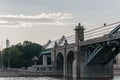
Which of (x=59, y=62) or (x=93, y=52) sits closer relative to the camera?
(x=93, y=52)

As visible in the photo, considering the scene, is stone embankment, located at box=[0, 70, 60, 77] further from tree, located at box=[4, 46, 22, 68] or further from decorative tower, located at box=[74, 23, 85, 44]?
tree, located at box=[4, 46, 22, 68]

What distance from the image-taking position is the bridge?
8919 cm

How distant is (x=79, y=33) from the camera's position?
108m

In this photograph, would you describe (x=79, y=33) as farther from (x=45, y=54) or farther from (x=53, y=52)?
(x=45, y=54)

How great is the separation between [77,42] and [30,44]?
211 ft

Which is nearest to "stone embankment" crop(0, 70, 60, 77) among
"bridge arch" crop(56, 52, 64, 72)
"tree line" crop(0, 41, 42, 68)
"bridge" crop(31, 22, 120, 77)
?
"bridge arch" crop(56, 52, 64, 72)

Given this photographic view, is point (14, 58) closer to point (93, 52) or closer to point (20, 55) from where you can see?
point (20, 55)

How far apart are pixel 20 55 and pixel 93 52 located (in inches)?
2524

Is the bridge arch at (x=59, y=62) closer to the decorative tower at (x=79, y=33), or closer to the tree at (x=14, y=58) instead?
the decorative tower at (x=79, y=33)

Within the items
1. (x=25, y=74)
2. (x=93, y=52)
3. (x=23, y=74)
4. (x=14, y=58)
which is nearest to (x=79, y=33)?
(x=93, y=52)

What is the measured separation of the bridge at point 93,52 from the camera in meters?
89.2

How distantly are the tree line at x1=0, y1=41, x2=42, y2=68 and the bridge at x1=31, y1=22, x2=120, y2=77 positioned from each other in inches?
1567

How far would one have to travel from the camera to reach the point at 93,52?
3794 inches

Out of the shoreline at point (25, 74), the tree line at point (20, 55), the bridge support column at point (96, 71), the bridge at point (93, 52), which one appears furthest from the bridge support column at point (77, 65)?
the tree line at point (20, 55)
